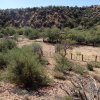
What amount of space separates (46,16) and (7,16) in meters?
15.4

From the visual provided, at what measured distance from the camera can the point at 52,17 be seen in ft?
316

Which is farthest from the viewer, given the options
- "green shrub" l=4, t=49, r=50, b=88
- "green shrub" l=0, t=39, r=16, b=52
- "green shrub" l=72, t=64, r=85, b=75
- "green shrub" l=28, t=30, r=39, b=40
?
"green shrub" l=28, t=30, r=39, b=40

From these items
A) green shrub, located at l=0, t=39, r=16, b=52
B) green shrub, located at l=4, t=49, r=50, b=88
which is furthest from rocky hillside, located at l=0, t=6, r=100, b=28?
green shrub, located at l=4, t=49, r=50, b=88

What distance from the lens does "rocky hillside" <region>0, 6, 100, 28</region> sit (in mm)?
93000

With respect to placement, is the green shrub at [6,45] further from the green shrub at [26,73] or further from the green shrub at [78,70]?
the green shrub at [26,73]

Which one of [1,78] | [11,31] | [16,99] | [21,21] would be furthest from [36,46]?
[21,21]

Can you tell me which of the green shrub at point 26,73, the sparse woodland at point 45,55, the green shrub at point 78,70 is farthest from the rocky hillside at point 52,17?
the green shrub at point 26,73

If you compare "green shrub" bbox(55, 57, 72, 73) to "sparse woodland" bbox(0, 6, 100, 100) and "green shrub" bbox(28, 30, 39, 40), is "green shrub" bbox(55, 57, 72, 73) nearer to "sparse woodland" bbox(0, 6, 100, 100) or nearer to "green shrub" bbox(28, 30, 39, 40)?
"sparse woodland" bbox(0, 6, 100, 100)

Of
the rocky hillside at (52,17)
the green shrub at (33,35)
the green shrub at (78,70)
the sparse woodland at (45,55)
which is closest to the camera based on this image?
the sparse woodland at (45,55)

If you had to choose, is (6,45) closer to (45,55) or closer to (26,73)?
(45,55)

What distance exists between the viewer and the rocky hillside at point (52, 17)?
305ft

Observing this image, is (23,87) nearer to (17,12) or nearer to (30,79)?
(30,79)

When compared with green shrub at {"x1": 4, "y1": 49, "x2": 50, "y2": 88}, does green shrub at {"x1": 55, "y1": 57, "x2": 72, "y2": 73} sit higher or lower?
lower

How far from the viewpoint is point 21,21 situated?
3986 inches
